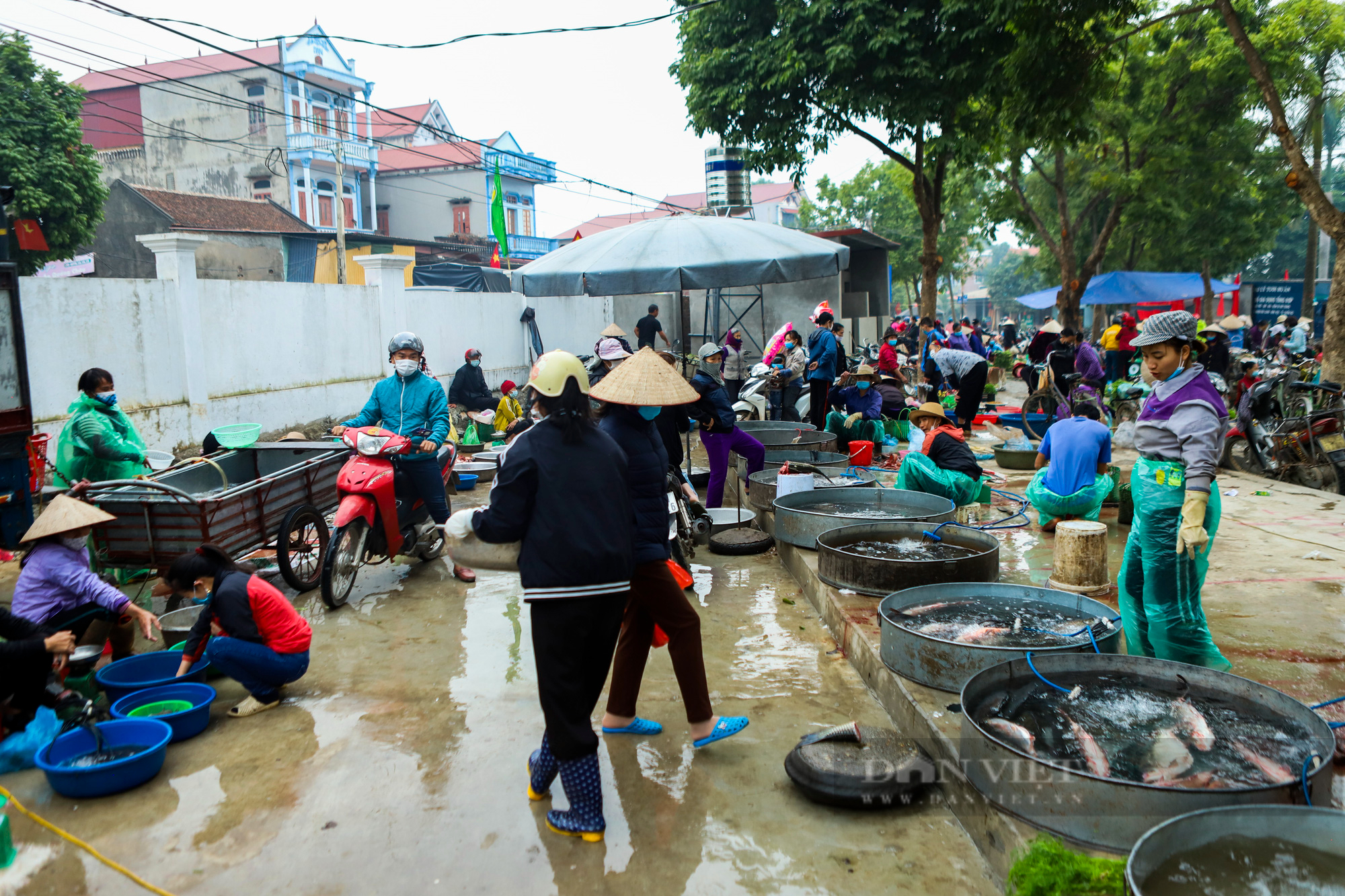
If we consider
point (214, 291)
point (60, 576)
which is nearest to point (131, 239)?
point (214, 291)

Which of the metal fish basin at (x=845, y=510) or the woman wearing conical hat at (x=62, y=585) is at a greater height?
the woman wearing conical hat at (x=62, y=585)

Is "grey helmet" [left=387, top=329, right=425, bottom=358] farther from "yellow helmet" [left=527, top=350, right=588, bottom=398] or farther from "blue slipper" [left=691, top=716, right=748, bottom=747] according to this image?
"blue slipper" [left=691, top=716, right=748, bottom=747]

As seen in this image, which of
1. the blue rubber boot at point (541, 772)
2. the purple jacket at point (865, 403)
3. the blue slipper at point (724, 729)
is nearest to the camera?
the blue rubber boot at point (541, 772)

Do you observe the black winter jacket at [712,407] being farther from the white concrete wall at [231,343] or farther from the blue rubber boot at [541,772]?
the white concrete wall at [231,343]

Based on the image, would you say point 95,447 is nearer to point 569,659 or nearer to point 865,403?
point 569,659

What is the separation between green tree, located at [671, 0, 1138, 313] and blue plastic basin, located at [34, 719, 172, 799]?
36.4 ft

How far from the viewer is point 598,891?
303 centimetres

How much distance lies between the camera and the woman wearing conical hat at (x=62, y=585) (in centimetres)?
456

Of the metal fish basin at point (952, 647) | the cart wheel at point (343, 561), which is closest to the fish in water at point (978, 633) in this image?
the metal fish basin at point (952, 647)

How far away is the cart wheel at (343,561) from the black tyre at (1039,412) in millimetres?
9563

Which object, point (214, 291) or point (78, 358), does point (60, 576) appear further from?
point (214, 291)

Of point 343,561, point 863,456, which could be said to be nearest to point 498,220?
point 863,456

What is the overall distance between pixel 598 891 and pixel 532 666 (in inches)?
83.5

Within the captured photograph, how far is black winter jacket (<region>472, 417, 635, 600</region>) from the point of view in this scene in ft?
10.4
